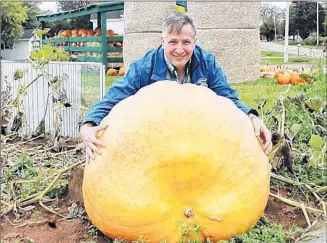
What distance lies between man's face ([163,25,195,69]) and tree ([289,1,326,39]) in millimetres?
19096

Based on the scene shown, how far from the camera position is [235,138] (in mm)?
2850

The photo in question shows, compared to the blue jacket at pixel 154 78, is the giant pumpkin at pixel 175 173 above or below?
below

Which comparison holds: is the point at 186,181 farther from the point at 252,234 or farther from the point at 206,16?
the point at 206,16

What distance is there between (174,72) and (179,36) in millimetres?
257

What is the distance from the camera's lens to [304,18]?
22.1 meters

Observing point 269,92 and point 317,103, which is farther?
point 269,92

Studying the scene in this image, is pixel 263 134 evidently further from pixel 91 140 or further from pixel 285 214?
pixel 91 140

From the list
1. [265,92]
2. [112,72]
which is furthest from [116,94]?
[112,72]

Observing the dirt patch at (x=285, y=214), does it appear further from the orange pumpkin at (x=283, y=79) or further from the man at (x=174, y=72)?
the orange pumpkin at (x=283, y=79)

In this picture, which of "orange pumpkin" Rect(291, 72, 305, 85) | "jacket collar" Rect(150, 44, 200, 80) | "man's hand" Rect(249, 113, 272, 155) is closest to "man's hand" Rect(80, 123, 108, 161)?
"jacket collar" Rect(150, 44, 200, 80)

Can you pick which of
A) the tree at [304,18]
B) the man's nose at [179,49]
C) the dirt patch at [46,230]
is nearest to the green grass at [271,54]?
the tree at [304,18]

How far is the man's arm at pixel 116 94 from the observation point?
10.4ft

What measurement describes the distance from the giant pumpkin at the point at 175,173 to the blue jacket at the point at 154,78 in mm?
320

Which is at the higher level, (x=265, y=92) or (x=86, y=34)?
(x=86, y=34)
